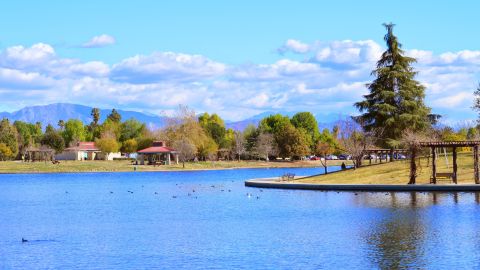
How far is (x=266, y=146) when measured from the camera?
168875 mm

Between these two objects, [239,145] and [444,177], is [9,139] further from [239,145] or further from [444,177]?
[444,177]

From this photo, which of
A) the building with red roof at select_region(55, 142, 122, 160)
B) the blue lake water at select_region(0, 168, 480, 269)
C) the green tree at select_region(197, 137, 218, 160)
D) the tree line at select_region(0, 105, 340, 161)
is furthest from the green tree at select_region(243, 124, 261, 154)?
the blue lake water at select_region(0, 168, 480, 269)

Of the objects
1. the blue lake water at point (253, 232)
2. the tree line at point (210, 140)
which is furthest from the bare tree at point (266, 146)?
the blue lake water at point (253, 232)

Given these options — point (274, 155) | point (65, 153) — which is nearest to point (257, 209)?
point (274, 155)

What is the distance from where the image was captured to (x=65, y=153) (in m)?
184

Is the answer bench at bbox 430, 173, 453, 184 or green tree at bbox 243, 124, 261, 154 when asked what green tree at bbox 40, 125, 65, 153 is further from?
bench at bbox 430, 173, 453, 184

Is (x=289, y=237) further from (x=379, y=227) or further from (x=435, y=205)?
(x=435, y=205)

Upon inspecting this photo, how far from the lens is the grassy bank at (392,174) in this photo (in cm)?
6681

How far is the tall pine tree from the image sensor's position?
85.0 metres

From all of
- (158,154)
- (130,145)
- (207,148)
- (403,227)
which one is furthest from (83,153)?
(403,227)

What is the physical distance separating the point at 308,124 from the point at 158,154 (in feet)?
143

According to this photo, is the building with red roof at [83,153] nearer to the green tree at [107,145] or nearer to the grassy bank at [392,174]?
the green tree at [107,145]

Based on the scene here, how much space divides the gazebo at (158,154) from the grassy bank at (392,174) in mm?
85957

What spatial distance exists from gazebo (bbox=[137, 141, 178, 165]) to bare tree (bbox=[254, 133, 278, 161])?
65.7 feet
